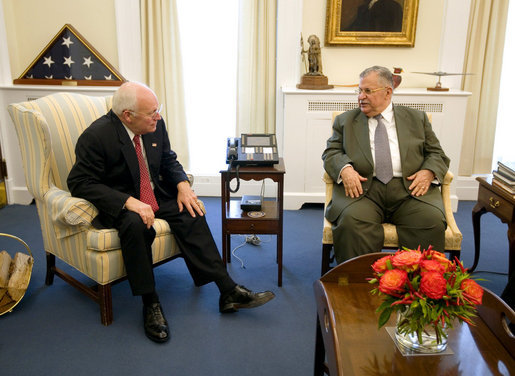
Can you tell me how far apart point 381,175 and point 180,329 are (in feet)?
4.59

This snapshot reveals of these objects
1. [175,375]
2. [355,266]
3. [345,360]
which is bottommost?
[175,375]

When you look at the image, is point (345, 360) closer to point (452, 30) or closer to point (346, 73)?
point (346, 73)

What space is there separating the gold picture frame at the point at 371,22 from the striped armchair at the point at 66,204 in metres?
2.25

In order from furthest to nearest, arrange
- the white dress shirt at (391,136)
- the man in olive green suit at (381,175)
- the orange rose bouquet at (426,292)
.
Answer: the white dress shirt at (391,136)
the man in olive green suit at (381,175)
the orange rose bouquet at (426,292)

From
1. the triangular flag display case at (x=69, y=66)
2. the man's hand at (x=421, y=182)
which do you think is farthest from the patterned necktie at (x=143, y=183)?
the triangular flag display case at (x=69, y=66)

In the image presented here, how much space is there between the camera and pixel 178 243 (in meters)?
2.44

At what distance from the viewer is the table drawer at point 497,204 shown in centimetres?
234

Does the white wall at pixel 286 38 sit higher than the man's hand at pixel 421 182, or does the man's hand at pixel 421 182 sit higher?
the white wall at pixel 286 38

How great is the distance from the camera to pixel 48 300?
99.5 inches

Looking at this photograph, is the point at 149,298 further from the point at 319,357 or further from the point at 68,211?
the point at 319,357

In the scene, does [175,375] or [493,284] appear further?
[493,284]

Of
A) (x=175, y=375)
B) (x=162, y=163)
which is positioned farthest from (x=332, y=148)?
(x=175, y=375)

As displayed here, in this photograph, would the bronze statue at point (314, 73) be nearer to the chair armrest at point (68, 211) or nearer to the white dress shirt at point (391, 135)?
the white dress shirt at point (391, 135)

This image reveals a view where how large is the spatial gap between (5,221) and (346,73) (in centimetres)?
321
